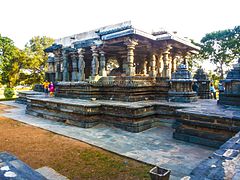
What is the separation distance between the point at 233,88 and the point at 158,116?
3009mm

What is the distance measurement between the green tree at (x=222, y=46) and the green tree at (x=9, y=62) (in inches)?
944

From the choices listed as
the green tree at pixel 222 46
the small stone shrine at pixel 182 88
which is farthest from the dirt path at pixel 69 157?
the green tree at pixel 222 46

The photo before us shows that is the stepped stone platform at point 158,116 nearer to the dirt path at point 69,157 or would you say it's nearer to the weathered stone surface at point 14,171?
the dirt path at point 69,157

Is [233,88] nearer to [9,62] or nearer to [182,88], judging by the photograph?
[182,88]

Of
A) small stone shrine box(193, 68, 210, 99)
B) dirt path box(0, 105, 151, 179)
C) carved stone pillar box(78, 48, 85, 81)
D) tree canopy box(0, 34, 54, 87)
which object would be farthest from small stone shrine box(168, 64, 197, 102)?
tree canopy box(0, 34, 54, 87)

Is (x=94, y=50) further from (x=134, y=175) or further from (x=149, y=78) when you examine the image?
(x=134, y=175)

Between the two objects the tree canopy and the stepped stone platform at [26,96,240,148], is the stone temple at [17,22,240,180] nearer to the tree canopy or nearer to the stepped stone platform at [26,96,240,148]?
the stepped stone platform at [26,96,240,148]

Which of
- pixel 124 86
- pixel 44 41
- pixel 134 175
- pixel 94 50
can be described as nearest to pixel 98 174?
pixel 134 175

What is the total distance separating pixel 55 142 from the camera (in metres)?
5.59

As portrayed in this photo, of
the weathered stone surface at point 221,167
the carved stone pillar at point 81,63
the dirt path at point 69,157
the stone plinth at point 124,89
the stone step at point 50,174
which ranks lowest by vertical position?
the dirt path at point 69,157

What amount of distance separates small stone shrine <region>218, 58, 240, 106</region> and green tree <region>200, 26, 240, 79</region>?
799 inches

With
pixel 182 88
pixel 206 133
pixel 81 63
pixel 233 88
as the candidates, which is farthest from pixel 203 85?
pixel 81 63

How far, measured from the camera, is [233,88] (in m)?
7.34

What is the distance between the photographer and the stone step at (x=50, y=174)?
11.3 ft
